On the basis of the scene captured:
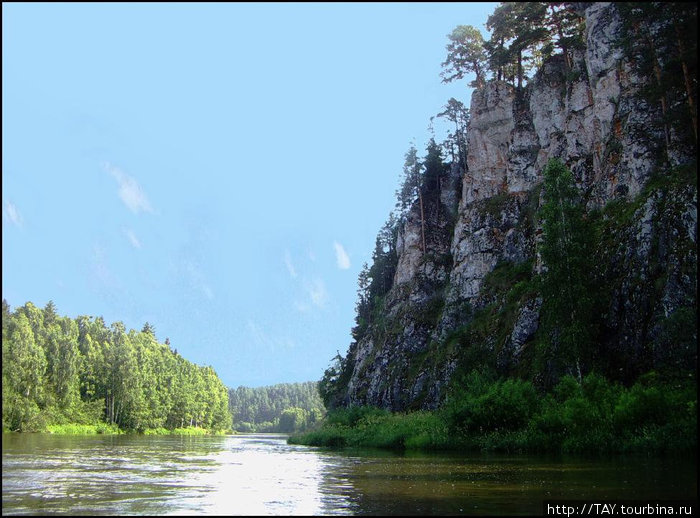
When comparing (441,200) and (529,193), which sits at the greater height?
(441,200)

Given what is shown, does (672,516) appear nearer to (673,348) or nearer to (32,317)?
(673,348)

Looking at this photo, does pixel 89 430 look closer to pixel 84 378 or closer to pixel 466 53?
pixel 84 378

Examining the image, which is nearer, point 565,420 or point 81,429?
point 565,420

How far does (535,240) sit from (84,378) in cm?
9431

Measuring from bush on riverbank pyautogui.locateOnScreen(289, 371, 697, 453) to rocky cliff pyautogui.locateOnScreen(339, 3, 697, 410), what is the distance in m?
4.26

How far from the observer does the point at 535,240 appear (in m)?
59.1

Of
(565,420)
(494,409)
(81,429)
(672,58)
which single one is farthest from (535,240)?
(81,429)

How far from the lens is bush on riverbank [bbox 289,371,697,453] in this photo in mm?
27672

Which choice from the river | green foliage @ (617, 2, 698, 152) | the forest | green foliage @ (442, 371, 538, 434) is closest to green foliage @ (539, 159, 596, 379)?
the forest

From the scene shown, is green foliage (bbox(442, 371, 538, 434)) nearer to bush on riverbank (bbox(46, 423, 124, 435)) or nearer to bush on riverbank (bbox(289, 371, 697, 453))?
bush on riverbank (bbox(289, 371, 697, 453))

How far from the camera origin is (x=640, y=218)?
4025 cm

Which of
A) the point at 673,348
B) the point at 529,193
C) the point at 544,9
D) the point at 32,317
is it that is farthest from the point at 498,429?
the point at 32,317

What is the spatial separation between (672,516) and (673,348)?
23.4m

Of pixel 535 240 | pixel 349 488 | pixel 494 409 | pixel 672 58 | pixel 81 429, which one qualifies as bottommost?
pixel 81 429
